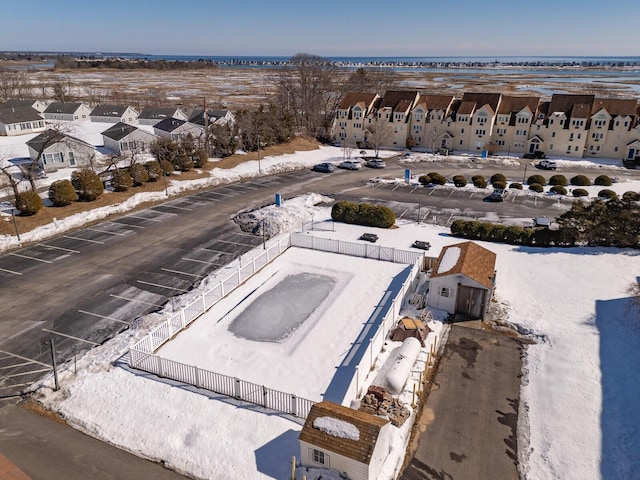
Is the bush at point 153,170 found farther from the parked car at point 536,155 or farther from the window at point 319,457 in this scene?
the parked car at point 536,155

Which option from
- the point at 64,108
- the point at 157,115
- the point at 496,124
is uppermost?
the point at 64,108

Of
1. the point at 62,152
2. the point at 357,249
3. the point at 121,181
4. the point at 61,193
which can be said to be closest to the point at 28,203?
the point at 61,193

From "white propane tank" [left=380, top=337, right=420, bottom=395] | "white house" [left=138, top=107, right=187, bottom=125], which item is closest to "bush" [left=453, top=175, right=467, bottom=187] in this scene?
"white propane tank" [left=380, top=337, right=420, bottom=395]

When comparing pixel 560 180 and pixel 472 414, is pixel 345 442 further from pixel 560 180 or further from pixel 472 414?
pixel 560 180

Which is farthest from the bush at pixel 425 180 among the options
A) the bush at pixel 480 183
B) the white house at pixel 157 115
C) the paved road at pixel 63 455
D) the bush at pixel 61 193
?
the white house at pixel 157 115

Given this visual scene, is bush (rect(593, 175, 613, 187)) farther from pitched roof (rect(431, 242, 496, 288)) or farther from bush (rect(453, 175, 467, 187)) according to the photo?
pitched roof (rect(431, 242, 496, 288))

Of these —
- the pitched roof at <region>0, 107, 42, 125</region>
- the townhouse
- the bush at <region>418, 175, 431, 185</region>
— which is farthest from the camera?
the pitched roof at <region>0, 107, 42, 125</region>
